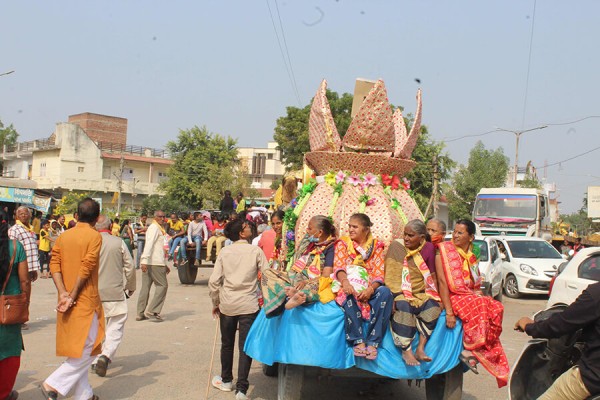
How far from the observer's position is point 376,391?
284 inches

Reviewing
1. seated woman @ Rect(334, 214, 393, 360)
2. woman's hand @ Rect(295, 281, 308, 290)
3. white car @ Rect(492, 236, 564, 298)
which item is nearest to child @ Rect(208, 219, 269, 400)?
woman's hand @ Rect(295, 281, 308, 290)

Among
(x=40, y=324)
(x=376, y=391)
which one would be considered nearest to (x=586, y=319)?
(x=376, y=391)

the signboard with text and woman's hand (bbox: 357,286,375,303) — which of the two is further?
the signboard with text

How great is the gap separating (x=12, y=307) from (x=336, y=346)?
2.85 metres

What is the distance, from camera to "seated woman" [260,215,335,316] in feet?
18.1

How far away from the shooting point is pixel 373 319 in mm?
5375

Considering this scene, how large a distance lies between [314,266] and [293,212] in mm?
1588

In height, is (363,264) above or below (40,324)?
above

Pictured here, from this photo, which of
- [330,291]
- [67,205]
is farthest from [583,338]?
[67,205]

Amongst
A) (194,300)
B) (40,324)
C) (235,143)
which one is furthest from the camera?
(235,143)

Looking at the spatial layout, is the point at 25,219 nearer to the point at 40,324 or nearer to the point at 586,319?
the point at 40,324

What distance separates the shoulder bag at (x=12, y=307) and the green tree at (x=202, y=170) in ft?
147

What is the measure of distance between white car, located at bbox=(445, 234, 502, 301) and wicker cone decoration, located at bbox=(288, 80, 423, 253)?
307 inches

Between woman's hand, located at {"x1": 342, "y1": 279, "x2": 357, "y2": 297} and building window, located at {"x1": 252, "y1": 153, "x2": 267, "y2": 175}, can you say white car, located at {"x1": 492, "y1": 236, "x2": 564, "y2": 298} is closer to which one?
woman's hand, located at {"x1": 342, "y1": 279, "x2": 357, "y2": 297}
